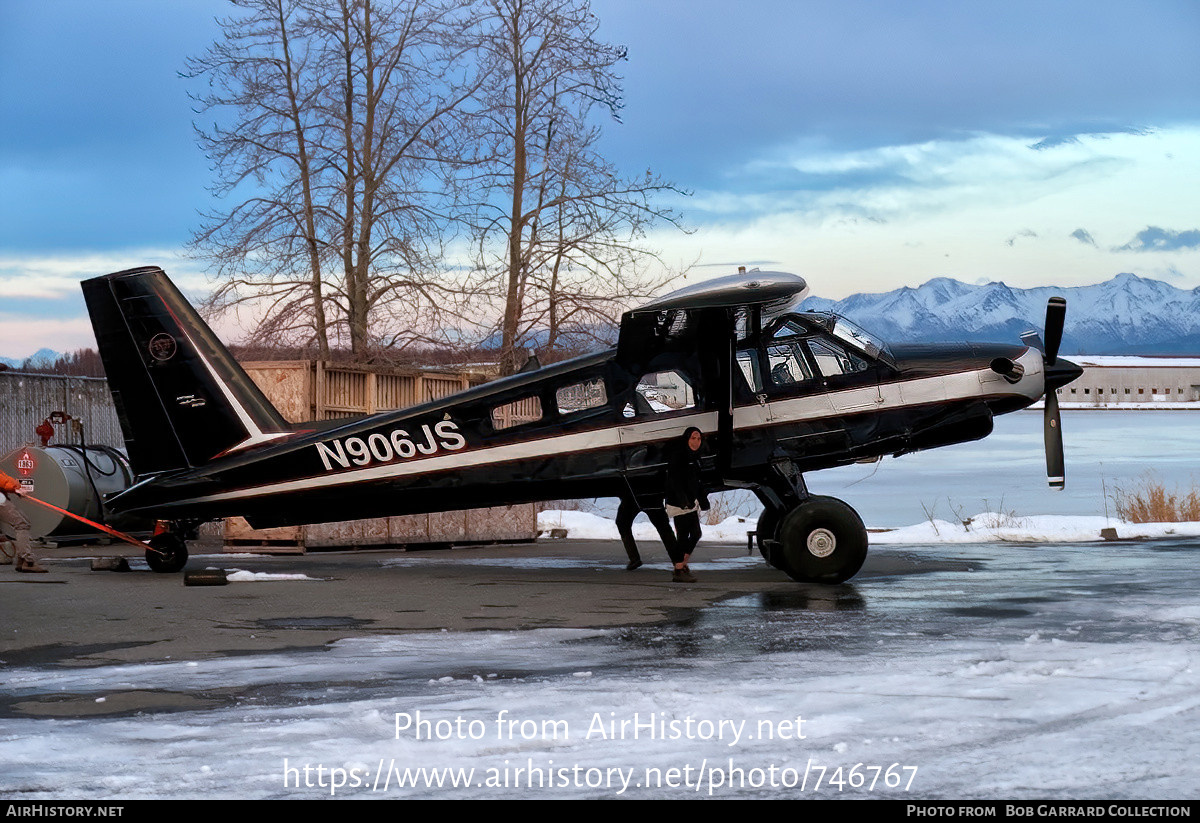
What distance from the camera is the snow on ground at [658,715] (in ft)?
15.3

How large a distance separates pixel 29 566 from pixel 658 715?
11330 mm

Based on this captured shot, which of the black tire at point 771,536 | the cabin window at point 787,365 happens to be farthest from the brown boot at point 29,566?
the cabin window at point 787,365

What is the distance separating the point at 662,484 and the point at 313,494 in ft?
13.2

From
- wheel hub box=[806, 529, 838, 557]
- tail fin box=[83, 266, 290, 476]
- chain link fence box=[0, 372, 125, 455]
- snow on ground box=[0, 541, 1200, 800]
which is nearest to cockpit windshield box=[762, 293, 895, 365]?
wheel hub box=[806, 529, 838, 557]

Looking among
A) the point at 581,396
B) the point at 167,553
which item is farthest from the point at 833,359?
the point at 167,553

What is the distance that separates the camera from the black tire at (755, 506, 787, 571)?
494 inches

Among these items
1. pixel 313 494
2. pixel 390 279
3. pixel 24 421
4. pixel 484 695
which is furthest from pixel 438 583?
pixel 24 421

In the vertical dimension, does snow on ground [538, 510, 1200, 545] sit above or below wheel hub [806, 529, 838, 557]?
below

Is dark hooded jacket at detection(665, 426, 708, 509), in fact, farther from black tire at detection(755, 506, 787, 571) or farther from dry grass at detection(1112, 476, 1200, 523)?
dry grass at detection(1112, 476, 1200, 523)

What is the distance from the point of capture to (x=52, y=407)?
2655 cm

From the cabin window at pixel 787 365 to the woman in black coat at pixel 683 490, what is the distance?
1136mm

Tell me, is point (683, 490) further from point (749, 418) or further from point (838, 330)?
point (838, 330)

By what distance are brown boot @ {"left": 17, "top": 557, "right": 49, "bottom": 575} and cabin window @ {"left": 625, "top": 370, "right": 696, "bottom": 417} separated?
747 centimetres
